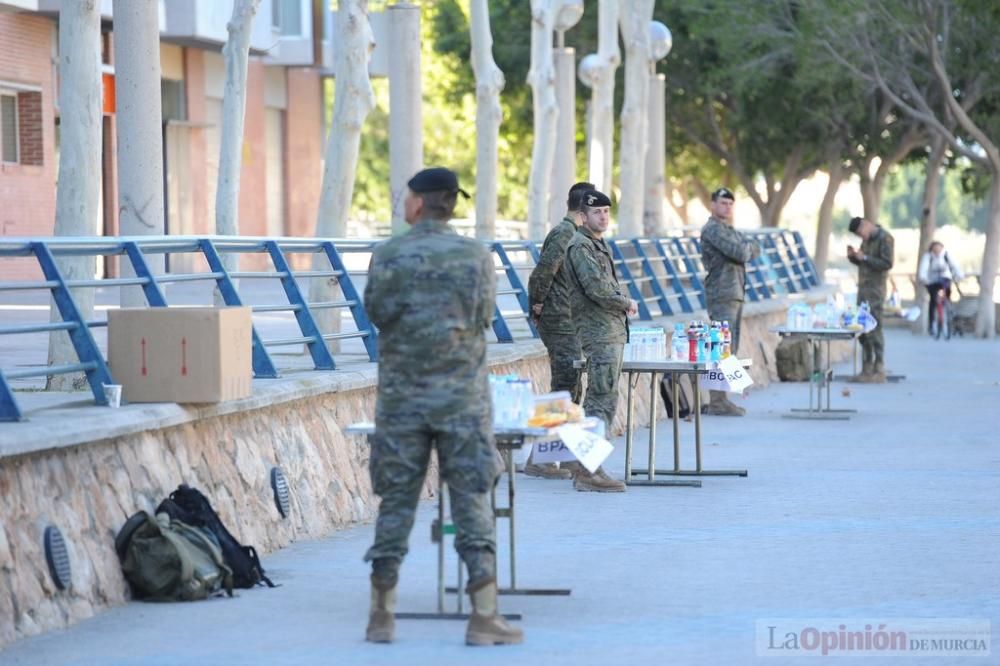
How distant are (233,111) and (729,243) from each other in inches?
188

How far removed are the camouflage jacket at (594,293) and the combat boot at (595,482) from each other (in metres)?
1.06

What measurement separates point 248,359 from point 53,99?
2322 centimetres

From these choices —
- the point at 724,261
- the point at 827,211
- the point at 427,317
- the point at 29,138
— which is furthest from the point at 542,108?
the point at 427,317

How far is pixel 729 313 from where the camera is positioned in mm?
19812

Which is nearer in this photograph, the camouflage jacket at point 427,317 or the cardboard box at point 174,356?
the camouflage jacket at point 427,317

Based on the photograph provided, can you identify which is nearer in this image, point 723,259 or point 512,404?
point 512,404

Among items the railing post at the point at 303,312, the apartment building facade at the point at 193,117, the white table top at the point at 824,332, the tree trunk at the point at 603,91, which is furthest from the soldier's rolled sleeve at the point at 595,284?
the tree trunk at the point at 603,91

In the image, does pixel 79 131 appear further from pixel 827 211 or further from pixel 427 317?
pixel 827 211

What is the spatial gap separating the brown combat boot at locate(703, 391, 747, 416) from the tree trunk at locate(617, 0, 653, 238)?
1184 centimetres

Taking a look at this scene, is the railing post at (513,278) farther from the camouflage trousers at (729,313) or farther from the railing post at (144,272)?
the railing post at (144,272)

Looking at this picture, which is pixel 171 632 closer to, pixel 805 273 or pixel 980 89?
pixel 805 273

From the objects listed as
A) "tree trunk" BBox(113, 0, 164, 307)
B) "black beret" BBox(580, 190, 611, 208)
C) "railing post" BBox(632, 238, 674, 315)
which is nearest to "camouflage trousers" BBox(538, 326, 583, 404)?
"black beret" BBox(580, 190, 611, 208)

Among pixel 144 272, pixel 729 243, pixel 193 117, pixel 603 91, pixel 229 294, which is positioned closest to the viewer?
pixel 144 272

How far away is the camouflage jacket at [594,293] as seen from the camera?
13367 mm
